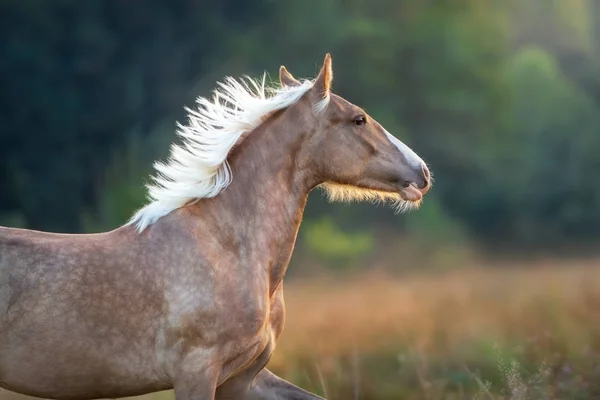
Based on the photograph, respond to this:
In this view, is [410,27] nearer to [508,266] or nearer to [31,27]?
[508,266]

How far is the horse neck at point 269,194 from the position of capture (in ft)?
13.4

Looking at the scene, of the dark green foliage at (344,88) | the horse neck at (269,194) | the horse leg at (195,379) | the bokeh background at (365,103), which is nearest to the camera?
the horse leg at (195,379)

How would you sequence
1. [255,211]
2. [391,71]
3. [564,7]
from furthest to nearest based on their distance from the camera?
1. [391,71]
2. [564,7]
3. [255,211]

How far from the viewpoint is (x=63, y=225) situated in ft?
41.3

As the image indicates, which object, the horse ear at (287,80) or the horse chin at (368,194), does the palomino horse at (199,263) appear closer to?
the horse chin at (368,194)

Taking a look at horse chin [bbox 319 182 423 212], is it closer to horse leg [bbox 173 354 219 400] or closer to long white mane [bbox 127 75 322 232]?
long white mane [bbox 127 75 322 232]

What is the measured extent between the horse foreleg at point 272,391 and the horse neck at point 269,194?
580 millimetres

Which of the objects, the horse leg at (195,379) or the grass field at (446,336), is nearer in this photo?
the horse leg at (195,379)

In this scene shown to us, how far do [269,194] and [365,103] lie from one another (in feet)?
29.0

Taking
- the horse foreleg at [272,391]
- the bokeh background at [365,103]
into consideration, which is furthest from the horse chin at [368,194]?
the bokeh background at [365,103]

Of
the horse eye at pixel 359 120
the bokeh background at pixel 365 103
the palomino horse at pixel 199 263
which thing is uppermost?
the bokeh background at pixel 365 103

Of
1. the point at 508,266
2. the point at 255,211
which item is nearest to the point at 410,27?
the point at 508,266

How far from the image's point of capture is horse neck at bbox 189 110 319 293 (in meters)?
4.08

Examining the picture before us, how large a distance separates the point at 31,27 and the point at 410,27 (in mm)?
5890
